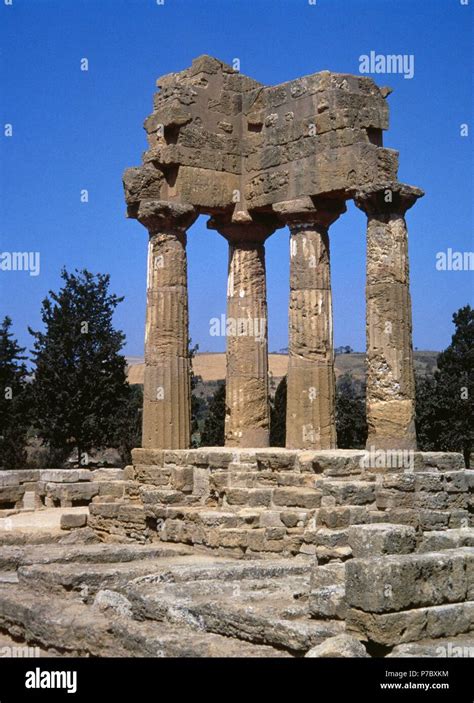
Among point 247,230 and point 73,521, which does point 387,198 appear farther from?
point 73,521

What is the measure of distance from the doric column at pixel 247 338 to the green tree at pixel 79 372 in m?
15.2

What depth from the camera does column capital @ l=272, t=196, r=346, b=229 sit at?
64.7 ft

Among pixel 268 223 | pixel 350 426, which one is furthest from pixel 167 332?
pixel 350 426

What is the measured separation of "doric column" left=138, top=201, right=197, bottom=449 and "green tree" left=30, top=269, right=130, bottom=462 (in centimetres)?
1558

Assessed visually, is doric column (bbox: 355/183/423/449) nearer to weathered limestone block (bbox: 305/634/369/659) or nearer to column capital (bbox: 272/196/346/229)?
column capital (bbox: 272/196/346/229)

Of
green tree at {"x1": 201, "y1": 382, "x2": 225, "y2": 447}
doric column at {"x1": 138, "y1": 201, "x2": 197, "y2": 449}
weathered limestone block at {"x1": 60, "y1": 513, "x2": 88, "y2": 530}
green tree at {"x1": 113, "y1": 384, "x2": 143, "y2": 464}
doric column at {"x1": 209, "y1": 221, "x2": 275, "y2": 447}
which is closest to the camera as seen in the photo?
weathered limestone block at {"x1": 60, "y1": 513, "x2": 88, "y2": 530}

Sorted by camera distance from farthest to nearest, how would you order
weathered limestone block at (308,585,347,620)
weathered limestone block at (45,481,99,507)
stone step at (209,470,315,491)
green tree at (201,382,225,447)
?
1. green tree at (201,382,225,447)
2. weathered limestone block at (45,481,99,507)
3. stone step at (209,470,315,491)
4. weathered limestone block at (308,585,347,620)

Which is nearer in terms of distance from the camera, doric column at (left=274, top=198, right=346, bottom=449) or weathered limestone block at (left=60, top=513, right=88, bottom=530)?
doric column at (left=274, top=198, right=346, bottom=449)

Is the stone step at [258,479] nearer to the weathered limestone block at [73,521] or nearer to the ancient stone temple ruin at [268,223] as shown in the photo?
the ancient stone temple ruin at [268,223]

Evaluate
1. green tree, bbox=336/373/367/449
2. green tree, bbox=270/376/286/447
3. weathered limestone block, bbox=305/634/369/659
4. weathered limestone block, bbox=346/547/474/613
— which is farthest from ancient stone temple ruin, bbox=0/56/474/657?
green tree, bbox=336/373/367/449

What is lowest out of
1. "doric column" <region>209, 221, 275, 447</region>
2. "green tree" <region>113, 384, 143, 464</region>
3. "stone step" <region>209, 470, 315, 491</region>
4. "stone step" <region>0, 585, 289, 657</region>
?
"stone step" <region>0, 585, 289, 657</region>

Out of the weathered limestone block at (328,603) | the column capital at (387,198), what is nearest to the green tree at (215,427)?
the column capital at (387,198)

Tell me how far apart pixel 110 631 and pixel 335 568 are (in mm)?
2512
